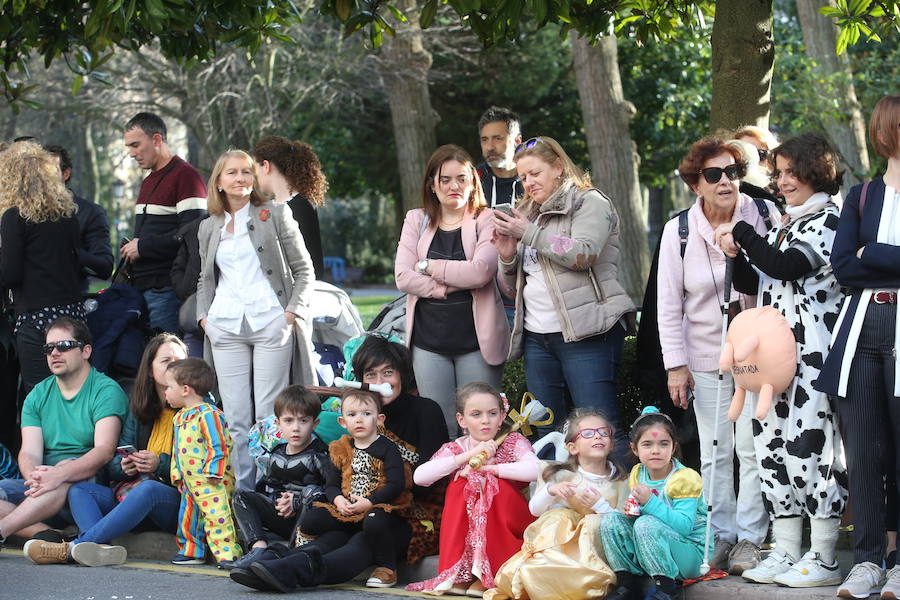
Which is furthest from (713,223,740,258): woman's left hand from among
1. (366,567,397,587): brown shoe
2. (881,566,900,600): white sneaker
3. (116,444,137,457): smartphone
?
(116,444,137,457): smartphone

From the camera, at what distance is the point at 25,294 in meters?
8.35

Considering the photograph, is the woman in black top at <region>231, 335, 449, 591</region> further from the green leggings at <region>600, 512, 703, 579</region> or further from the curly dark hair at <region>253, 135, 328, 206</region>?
the curly dark hair at <region>253, 135, 328, 206</region>

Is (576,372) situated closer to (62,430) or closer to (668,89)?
(62,430)

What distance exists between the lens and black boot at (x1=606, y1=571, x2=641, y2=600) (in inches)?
222

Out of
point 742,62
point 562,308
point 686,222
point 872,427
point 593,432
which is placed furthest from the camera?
point 742,62

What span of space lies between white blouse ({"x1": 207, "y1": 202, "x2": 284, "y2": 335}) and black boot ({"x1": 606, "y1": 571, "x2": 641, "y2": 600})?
9.90 ft

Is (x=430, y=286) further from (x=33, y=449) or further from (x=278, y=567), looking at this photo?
(x=33, y=449)

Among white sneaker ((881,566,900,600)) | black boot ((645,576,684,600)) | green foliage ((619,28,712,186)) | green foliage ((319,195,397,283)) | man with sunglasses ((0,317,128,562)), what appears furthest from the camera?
green foliage ((319,195,397,283))

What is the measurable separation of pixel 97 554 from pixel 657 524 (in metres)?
3.25

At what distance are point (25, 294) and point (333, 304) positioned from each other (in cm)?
201

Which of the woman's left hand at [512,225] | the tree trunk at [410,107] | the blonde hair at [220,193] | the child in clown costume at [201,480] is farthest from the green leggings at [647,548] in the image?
the tree trunk at [410,107]

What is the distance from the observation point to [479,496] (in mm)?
6297

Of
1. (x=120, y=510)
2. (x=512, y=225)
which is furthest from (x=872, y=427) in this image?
(x=120, y=510)

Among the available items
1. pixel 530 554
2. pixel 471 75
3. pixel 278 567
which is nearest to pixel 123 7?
pixel 278 567
